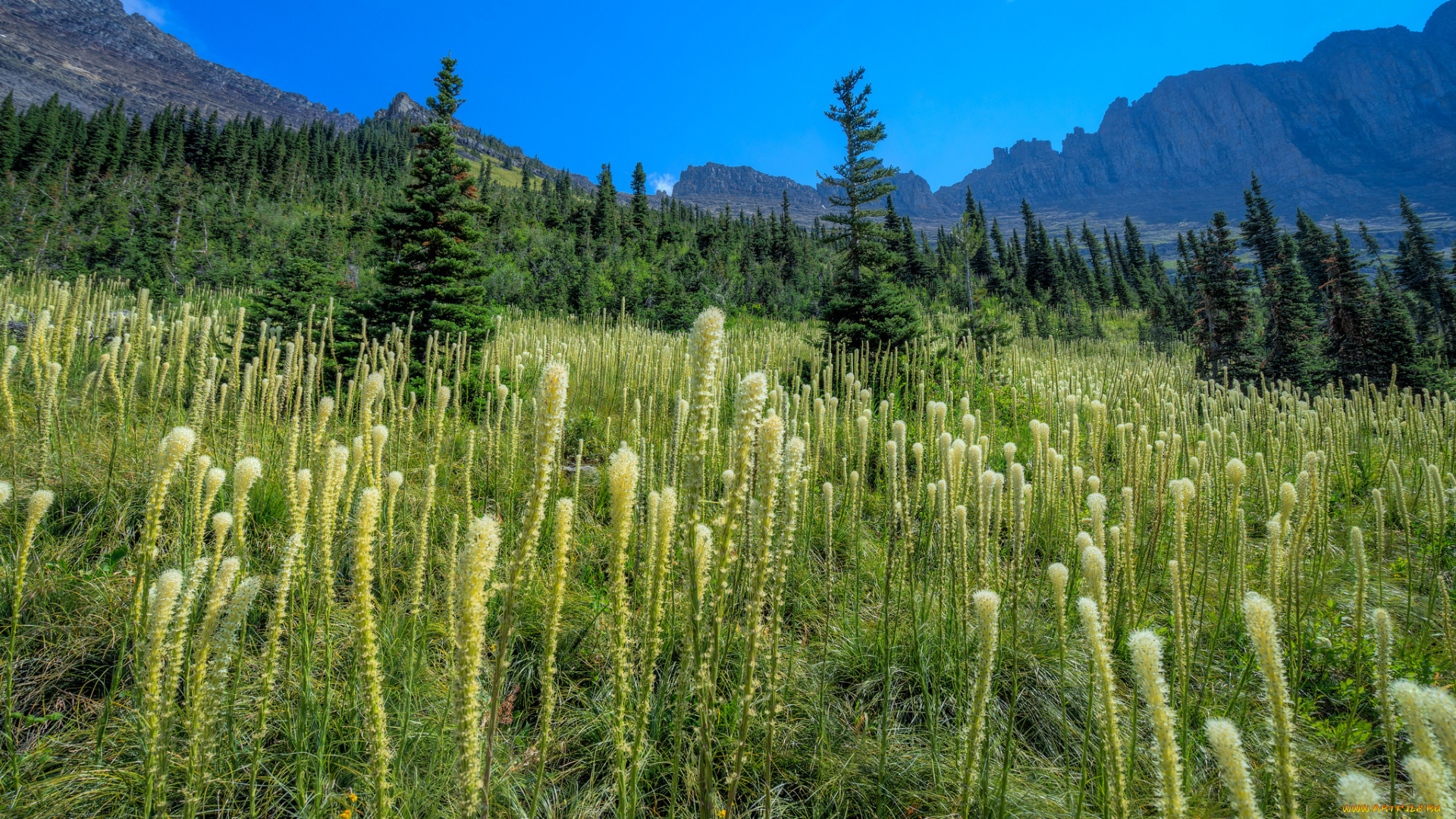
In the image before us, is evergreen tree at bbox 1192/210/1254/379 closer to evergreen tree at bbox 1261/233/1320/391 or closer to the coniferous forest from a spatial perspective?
evergreen tree at bbox 1261/233/1320/391

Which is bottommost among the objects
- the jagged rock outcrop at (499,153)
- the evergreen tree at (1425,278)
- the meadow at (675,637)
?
the meadow at (675,637)

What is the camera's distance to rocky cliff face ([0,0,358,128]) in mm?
96250

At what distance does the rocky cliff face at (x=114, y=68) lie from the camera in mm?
96250

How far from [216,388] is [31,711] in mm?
3891

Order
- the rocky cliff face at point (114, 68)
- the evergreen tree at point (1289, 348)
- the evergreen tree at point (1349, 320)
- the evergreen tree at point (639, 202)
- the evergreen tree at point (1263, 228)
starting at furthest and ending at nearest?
the rocky cliff face at point (114, 68)
the evergreen tree at point (639, 202)
the evergreen tree at point (1263, 228)
the evergreen tree at point (1349, 320)
the evergreen tree at point (1289, 348)

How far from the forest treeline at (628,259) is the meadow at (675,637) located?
5.51 metres

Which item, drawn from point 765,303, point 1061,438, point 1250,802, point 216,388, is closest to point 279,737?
point 1250,802

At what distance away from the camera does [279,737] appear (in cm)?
213

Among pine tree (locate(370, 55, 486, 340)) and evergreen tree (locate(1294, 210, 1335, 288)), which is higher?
evergreen tree (locate(1294, 210, 1335, 288))

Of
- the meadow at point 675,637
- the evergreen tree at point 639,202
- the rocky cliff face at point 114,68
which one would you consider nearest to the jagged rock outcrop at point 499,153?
the rocky cliff face at point 114,68

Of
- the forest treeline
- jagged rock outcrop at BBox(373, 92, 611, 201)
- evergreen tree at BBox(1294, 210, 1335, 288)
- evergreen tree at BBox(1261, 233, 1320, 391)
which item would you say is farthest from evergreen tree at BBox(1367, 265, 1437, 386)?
jagged rock outcrop at BBox(373, 92, 611, 201)

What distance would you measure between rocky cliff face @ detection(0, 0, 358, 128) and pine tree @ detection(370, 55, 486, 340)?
116 meters

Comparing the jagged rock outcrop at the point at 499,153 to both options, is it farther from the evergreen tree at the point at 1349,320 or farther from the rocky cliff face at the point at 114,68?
the evergreen tree at the point at 1349,320

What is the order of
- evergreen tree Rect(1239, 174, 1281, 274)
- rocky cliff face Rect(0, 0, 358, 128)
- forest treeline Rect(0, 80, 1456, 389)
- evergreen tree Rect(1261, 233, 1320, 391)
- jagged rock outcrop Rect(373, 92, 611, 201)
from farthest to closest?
1. jagged rock outcrop Rect(373, 92, 611, 201)
2. rocky cliff face Rect(0, 0, 358, 128)
3. evergreen tree Rect(1239, 174, 1281, 274)
4. evergreen tree Rect(1261, 233, 1320, 391)
5. forest treeline Rect(0, 80, 1456, 389)
